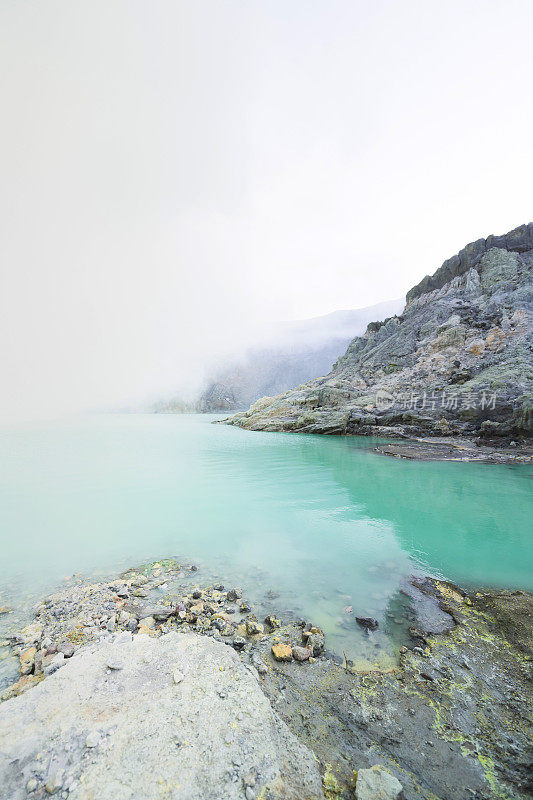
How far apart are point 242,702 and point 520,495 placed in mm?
17648

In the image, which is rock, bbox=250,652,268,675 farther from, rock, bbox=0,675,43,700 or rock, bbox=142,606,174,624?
rock, bbox=0,675,43,700

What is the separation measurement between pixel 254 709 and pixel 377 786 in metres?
1.35

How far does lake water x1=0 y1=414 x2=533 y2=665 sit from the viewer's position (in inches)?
270

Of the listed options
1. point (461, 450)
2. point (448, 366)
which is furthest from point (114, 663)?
point (448, 366)

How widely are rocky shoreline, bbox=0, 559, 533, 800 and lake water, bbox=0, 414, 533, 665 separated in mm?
798

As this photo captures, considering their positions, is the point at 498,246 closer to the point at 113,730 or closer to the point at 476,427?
the point at 476,427

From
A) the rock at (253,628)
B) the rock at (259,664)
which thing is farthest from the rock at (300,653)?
the rock at (253,628)

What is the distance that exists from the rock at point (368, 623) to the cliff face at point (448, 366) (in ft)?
98.0

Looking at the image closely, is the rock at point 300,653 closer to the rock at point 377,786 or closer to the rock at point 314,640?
the rock at point 314,640

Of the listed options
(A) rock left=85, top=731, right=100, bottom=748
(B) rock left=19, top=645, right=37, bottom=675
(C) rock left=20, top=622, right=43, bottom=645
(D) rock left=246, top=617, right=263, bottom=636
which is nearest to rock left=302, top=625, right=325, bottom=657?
(D) rock left=246, top=617, right=263, bottom=636

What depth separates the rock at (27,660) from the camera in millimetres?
4230

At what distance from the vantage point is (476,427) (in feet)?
104

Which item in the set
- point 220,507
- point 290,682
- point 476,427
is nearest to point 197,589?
point 290,682

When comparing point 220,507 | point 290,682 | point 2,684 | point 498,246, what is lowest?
point 220,507
